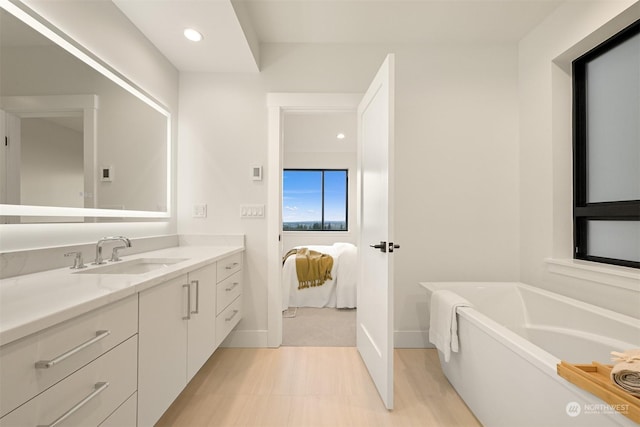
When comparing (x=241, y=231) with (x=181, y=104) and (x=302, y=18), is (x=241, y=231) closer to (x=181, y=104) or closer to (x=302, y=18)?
(x=181, y=104)

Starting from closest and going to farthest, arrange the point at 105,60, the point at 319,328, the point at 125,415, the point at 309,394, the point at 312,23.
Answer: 1. the point at 125,415
2. the point at 105,60
3. the point at 309,394
4. the point at 312,23
5. the point at 319,328

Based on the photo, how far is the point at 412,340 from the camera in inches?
98.6

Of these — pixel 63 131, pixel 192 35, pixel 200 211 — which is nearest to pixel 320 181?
pixel 200 211

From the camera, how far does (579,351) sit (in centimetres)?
169

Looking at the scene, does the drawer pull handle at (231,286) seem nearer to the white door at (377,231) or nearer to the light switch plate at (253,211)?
the light switch plate at (253,211)

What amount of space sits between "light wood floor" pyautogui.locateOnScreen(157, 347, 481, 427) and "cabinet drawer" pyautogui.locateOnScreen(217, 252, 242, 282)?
2.21 ft

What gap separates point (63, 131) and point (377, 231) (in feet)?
5.74

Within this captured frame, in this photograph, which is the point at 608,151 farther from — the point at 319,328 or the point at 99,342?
the point at 99,342

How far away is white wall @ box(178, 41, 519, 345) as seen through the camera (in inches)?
99.6

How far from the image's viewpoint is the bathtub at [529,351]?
3.40ft

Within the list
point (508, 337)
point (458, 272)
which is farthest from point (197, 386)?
point (458, 272)

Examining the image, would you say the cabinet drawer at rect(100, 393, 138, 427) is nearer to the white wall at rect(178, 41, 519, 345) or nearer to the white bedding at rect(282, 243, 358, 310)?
the white wall at rect(178, 41, 519, 345)

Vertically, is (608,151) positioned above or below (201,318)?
above

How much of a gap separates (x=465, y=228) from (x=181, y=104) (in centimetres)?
264
